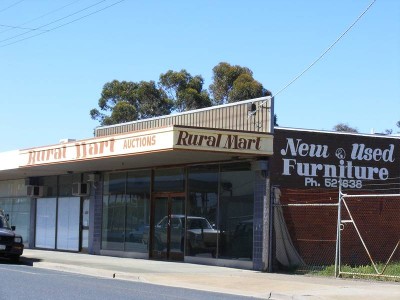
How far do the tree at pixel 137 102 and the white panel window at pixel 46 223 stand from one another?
18884 millimetres

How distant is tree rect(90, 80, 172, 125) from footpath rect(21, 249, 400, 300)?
2746 cm

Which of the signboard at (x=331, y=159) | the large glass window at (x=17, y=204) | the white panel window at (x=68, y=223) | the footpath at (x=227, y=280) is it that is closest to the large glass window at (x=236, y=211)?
the footpath at (x=227, y=280)

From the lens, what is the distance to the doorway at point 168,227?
23.2 meters

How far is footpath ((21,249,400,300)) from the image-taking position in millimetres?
14516

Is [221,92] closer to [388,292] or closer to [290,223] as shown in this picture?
[290,223]

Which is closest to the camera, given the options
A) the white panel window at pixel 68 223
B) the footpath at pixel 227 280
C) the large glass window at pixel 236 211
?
the footpath at pixel 227 280

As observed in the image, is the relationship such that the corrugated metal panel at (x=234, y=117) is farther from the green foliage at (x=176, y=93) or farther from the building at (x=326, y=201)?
the green foliage at (x=176, y=93)

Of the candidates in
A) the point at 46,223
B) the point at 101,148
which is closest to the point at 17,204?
the point at 46,223

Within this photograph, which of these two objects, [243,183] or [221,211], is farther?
[221,211]

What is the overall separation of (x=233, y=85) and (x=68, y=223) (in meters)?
20.9

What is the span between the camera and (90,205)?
27797 mm

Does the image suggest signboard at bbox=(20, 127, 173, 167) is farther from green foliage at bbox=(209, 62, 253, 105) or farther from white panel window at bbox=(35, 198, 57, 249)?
green foliage at bbox=(209, 62, 253, 105)

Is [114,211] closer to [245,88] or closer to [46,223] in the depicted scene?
[46,223]

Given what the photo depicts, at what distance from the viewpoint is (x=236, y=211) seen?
20828mm
